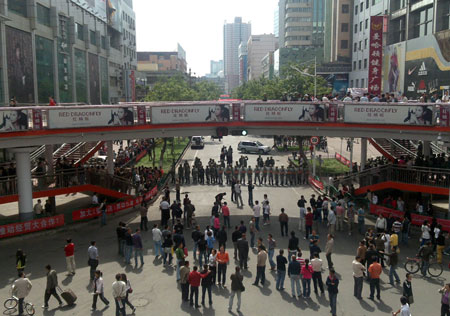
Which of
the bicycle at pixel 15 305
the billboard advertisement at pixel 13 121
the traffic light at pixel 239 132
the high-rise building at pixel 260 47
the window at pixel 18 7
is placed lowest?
the bicycle at pixel 15 305

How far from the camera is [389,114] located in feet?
70.7

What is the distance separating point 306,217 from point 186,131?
7.82 m

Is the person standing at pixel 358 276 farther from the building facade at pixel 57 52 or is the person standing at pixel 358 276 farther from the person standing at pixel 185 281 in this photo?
the building facade at pixel 57 52

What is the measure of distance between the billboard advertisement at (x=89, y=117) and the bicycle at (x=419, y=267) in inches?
541

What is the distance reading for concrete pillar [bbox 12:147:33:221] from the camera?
64.8ft

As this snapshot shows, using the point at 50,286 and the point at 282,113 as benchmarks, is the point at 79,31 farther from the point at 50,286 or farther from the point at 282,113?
the point at 50,286

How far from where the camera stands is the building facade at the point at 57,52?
3431 centimetres

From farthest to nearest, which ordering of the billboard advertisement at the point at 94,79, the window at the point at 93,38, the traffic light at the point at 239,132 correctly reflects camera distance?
1. the window at the point at 93,38
2. the billboard advertisement at the point at 94,79
3. the traffic light at the point at 239,132

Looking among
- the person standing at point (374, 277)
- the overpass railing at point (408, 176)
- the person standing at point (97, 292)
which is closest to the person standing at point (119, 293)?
the person standing at point (97, 292)

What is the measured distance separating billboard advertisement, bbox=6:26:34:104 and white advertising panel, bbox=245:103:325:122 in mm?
21598

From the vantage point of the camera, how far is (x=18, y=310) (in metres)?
12.4

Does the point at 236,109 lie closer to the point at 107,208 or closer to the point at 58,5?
the point at 107,208

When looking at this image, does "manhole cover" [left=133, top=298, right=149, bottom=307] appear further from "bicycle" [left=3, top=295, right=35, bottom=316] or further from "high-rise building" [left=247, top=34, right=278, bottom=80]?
"high-rise building" [left=247, top=34, right=278, bottom=80]

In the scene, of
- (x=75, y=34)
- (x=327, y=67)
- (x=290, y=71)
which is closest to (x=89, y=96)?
(x=75, y=34)
